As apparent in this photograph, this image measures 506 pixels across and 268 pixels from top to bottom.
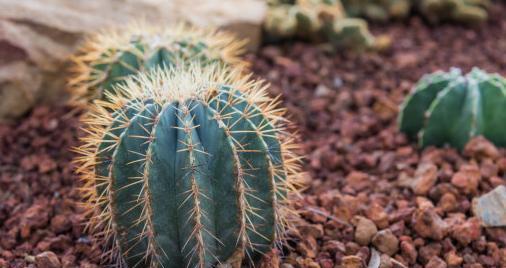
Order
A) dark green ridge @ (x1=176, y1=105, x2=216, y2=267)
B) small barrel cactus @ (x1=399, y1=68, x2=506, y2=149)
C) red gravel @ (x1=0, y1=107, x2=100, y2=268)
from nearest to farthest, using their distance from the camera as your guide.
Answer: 1. dark green ridge @ (x1=176, y1=105, x2=216, y2=267)
2. red gravel @ (x1=0, y1=107, x2=100, y2=268)
3. small barrel cactus @ (x1=399, y1=68, x2=506, y2=149)

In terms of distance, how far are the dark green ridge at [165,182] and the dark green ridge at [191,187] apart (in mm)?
22

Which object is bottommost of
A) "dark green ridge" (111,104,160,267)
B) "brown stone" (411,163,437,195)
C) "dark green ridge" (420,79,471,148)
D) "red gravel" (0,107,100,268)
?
"red gravel" (0,107,100,268)

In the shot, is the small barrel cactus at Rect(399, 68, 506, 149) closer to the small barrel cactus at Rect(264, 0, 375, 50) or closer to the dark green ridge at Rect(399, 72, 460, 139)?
the dark green ridge at Rect(399, 72, 460, 139)

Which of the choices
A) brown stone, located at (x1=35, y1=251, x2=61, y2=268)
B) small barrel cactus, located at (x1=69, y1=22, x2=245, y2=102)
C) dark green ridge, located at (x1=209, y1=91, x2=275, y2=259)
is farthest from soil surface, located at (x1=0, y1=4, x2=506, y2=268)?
small barrel cactus, located at (x1=69, y1=22, x2=245, y2=102)

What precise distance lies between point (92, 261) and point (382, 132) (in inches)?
79.7

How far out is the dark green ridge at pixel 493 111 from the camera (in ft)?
12.3

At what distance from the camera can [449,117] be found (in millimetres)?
3785

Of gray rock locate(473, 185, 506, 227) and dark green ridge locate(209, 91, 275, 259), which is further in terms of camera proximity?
gray rock locate(473, 185, 506, 227)

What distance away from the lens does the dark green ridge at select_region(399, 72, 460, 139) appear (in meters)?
3.91

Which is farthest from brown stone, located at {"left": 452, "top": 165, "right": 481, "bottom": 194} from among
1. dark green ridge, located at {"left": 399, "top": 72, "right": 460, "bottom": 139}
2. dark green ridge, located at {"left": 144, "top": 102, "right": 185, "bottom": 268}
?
dark green ridge, located at {"left": 144, "top": 102, "right": 185, "bottom": 268}

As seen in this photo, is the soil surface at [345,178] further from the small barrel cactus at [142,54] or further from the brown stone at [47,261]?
the small barrel cactus at [142,54]

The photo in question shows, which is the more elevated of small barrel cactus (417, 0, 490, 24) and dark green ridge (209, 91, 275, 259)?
dark green ridge (209, 91, 275, 259)

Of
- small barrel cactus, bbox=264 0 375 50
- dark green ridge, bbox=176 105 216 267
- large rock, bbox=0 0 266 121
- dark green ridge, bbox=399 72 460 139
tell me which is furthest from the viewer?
small barrel cactus, bbox=264 0 375 50

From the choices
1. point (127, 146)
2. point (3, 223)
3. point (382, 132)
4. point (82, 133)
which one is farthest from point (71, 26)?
point (127, 146)
